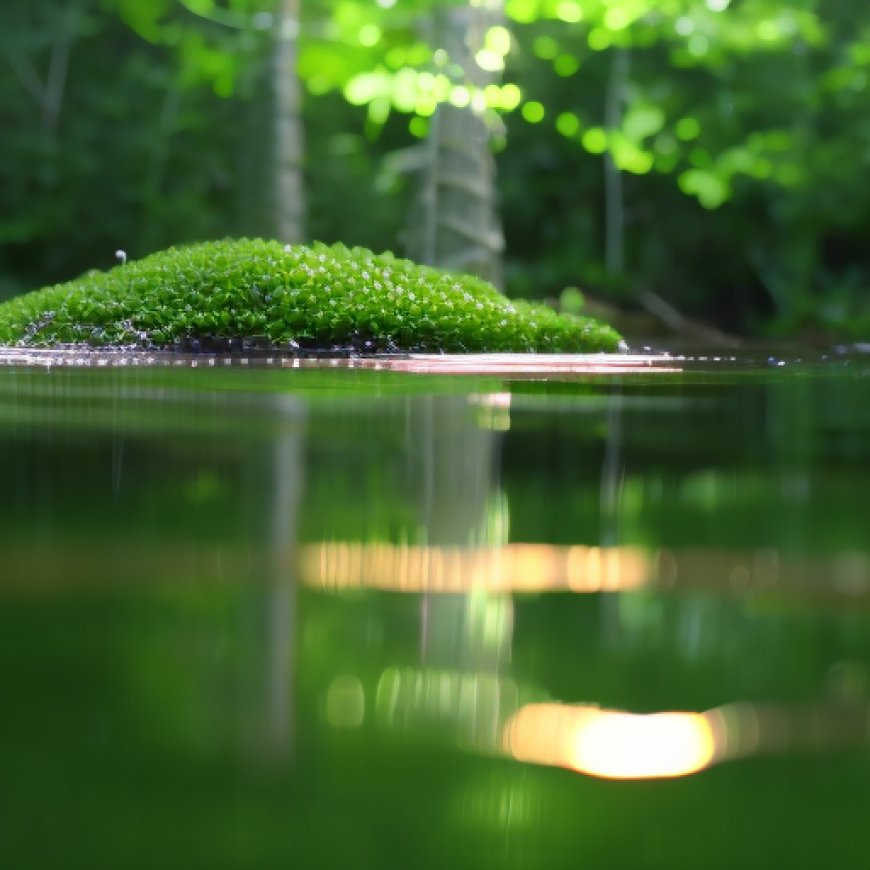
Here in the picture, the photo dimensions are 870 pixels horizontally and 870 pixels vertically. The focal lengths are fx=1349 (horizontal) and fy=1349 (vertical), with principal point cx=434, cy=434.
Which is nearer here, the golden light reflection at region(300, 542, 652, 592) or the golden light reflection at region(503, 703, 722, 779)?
the golden light reflection at region(503, 703, 722, 779)

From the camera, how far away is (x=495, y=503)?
1.68 metres

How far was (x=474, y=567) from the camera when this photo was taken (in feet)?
4.01

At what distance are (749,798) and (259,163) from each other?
16.0 m

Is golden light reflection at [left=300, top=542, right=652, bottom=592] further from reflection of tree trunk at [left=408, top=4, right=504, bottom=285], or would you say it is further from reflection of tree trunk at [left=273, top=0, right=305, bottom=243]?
reflection of tree trunk at [left=273, top=0, right=305, bottom=243]

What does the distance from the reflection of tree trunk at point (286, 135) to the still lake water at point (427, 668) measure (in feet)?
46.0

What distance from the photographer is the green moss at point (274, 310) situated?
735 centimetres

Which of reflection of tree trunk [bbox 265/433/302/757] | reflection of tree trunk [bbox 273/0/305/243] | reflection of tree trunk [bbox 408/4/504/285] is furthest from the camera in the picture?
reflection of tree trunk [bbox 273/0/305/243]

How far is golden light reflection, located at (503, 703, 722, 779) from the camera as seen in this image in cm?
67

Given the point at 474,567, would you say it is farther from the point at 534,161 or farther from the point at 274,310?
the point at 534,161

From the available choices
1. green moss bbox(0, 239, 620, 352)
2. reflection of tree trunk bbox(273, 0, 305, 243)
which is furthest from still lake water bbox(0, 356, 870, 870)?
reflection of tree trunk bbox(273, 0, 305, 243)

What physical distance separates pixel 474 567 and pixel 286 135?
1517 cm

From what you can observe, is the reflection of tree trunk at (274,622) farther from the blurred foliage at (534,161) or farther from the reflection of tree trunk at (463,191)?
the blurred foliage at (534,161)

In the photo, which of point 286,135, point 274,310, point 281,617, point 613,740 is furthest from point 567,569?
point 286,135

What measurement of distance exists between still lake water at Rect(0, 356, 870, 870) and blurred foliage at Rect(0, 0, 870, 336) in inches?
604
